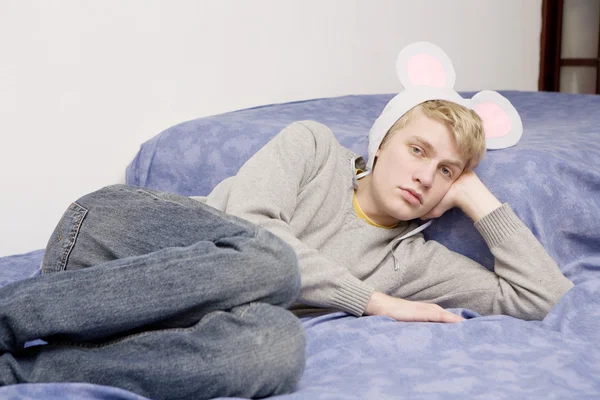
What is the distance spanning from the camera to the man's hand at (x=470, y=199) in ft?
4.40

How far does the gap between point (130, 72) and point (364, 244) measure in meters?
0.82

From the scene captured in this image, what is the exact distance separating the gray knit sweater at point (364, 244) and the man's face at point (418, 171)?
8 centimetres

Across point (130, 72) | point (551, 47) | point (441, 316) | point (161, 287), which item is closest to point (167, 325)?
point (161, 287)

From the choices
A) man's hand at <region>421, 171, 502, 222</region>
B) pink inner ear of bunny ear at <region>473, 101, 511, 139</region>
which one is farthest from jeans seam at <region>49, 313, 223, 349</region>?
pink inner ear of bunny ear at <region>473, 101, 511, 139</region>

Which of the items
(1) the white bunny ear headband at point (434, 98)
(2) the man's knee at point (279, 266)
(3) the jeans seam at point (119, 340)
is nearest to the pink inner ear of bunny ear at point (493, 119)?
(1) the white bunny ear headband at point (434, 98)

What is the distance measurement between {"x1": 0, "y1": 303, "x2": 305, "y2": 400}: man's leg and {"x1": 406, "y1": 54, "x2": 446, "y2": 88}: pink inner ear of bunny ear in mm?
745

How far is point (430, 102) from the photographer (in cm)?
142

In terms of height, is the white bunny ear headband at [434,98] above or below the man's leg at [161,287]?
above

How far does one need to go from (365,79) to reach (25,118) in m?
1.29

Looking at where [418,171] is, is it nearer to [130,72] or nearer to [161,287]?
[161,287]

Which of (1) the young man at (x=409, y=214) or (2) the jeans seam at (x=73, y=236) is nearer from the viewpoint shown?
(2) the jeans seam at (x=73, y=236)

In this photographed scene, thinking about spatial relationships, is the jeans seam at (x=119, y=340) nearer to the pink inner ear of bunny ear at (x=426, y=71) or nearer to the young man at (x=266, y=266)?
the young man at (x=266, y=266)

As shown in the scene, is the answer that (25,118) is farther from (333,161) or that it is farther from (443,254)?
(443,254)

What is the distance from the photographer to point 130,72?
6.03 feet
